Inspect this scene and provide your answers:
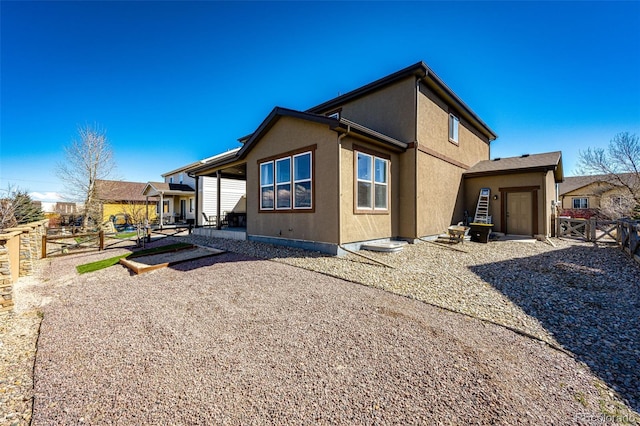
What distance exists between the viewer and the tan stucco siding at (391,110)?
32.1 feet

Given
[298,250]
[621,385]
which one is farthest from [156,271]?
[621,385]

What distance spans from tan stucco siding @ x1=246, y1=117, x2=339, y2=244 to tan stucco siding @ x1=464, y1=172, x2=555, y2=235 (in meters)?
9.38

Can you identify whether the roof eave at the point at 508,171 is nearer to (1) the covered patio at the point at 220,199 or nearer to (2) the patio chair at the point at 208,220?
(1) the covered patio at the point at 220,199

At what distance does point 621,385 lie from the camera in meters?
2.37

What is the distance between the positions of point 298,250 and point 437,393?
21.8ft

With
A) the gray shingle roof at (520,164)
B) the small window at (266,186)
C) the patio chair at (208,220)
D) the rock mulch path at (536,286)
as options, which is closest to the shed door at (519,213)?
the gray shingle roof at (520,164)

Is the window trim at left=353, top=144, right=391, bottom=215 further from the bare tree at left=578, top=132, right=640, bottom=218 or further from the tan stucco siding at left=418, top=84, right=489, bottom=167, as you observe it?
the bare tree at left=578, top=132, right=640, bottom=218

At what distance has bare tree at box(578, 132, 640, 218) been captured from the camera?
1584 cm

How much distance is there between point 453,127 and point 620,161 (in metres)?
13.6

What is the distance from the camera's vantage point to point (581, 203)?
28.1 meters

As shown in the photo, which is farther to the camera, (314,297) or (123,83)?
(123,83)

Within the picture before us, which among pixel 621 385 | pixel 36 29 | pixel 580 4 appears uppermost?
pixel 580 4

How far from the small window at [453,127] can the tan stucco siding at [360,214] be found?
4.27 metres

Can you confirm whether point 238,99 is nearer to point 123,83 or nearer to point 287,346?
point 123,83
